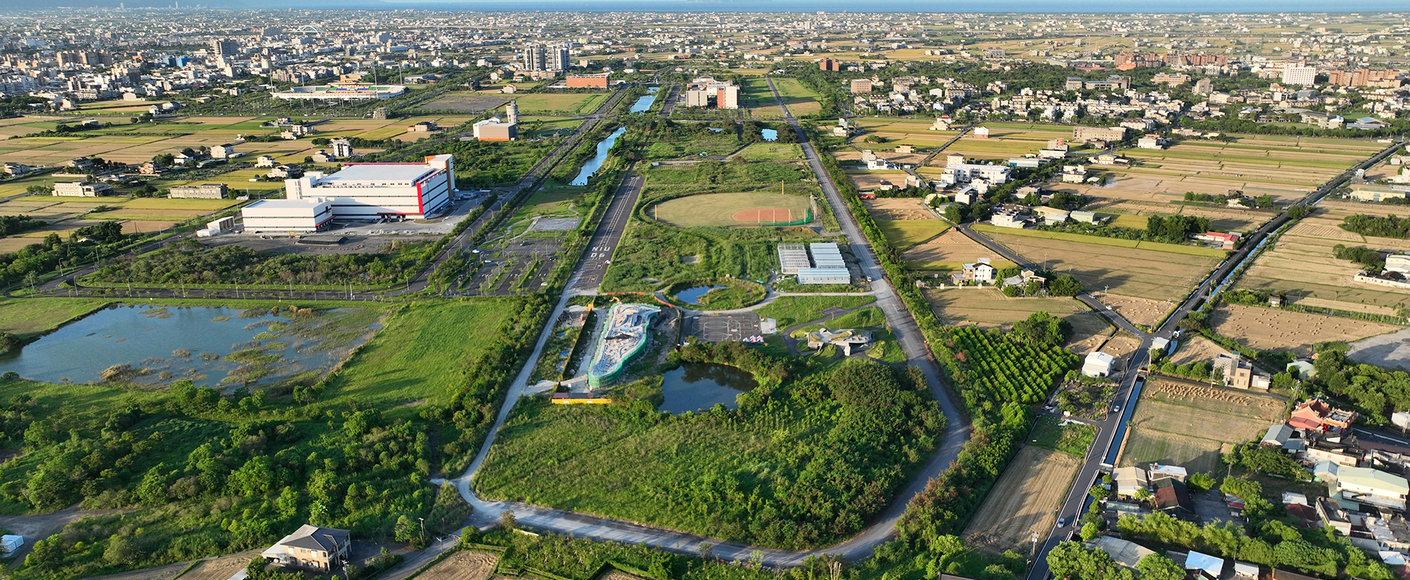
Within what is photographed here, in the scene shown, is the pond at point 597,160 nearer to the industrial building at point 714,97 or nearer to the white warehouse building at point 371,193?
the white warehouse building at point 371,193

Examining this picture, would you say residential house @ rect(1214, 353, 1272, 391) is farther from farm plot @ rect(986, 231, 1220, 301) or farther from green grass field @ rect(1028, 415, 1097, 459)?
farm plot @ rect(986, 231, 1220, 301)

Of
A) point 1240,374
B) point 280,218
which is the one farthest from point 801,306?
point 280,218

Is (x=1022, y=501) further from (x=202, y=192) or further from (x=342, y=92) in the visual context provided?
(x=342, y=92)

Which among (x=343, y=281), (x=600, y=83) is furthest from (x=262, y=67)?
(x=343, y=281)

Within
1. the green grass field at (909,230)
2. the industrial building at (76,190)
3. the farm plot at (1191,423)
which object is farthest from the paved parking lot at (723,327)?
the industrial building at (76,190)

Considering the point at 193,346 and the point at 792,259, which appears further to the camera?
the point at 792,259

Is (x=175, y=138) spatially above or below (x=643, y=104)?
below
